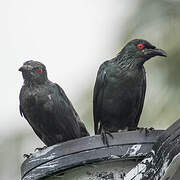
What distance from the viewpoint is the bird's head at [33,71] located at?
213 inches

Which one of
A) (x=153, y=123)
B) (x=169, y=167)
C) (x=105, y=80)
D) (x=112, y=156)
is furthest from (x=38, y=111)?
(x=169, y=167)

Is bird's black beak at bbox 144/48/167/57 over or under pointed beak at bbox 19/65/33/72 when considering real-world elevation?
under

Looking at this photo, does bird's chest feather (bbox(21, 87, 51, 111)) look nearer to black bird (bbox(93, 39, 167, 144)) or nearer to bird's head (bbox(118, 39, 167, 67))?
black bird (bbox(93, 39, 167, 144))

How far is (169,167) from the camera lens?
2.94m

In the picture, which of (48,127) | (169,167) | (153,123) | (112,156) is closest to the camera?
(169,167)

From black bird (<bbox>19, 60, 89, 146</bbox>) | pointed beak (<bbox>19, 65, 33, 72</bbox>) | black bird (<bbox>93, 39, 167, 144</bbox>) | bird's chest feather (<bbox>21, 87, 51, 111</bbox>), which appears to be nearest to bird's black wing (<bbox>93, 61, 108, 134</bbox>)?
black bird (<bbox>93, 39, 167, 144</bbox>)

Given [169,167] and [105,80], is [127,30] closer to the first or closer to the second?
[105,80]

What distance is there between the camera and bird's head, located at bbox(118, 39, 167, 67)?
205 inches

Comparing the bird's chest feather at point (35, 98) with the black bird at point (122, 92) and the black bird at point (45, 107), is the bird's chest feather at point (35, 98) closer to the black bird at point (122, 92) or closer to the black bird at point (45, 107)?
the black bird at point (45, 107)

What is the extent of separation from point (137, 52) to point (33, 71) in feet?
2.84

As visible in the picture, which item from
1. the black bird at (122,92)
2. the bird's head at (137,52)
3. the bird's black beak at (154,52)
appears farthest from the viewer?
the black bird at (122,92)

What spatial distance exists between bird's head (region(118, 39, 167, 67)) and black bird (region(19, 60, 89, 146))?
606 mm

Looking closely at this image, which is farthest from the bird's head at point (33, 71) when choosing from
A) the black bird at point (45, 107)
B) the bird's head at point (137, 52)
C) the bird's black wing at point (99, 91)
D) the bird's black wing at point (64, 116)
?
the bird's head at point (137, 52)

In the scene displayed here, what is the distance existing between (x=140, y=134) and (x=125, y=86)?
2072 millimetres
